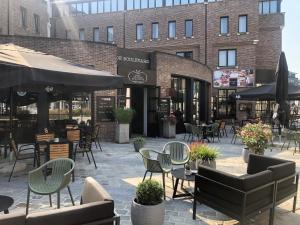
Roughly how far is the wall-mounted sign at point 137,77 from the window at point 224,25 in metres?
16.1

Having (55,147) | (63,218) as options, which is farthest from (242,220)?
(55,147)

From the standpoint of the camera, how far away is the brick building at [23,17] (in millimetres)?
23172

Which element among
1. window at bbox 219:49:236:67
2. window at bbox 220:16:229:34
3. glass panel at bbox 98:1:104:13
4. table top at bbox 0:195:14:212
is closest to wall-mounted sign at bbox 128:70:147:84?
table top at bbox 0:195:14:212

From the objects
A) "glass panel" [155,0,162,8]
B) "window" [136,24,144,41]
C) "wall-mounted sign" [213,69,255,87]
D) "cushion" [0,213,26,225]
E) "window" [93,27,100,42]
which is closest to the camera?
"cushion" [0,213,26,225]

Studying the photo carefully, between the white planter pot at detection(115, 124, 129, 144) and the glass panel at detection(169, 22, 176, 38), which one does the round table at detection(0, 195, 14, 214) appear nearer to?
the white planter pot at detection(115, 124, 129, 144)

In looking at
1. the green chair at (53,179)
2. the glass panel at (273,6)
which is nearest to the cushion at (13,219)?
the green chair at (53,179)

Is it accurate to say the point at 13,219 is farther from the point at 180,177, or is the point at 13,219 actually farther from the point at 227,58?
the point at 227,58

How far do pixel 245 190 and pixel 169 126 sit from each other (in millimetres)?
10994

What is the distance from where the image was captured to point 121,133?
1267cm

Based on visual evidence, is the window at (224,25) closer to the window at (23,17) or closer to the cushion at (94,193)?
the window at (23,17)

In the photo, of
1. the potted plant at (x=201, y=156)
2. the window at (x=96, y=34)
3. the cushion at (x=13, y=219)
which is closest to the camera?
the cushion at (x=13, y=219)

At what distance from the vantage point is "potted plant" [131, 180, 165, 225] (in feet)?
13.3

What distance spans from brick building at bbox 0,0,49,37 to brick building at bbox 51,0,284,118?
6.29 meters

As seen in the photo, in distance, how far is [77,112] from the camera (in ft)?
42.3
